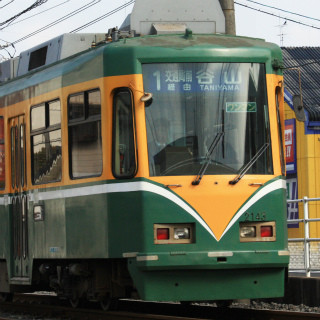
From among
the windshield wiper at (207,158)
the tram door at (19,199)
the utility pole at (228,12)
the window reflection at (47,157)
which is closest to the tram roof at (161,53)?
the window reflection at (47,157)

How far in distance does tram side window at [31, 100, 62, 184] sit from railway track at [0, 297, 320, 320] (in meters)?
1.86

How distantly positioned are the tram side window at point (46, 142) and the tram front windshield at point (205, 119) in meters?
1.80

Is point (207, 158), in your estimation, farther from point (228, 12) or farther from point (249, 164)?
point (228, 12)

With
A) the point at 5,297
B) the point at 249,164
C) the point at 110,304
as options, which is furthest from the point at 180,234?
the point at 5,297

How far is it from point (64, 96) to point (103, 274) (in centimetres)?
227

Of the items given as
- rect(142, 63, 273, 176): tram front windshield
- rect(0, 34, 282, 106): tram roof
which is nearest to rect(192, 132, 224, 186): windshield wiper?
rect(142, 63, 273, 176): tram front windshield

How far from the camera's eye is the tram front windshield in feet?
40.7

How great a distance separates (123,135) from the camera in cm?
1255

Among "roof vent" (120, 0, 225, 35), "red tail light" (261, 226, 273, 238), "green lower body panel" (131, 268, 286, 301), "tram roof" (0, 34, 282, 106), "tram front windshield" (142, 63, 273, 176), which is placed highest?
"roof vent" (120, 0, 225, 35)

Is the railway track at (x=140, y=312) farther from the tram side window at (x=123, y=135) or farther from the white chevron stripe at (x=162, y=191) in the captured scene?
the tram side window at (x=123, y=135)

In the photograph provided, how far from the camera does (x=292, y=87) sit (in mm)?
33719

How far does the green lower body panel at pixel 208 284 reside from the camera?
12.2 meters

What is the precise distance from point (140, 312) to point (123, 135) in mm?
3705

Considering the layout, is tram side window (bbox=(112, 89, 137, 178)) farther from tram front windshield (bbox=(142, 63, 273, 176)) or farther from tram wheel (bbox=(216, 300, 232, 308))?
tram wheel (bbox=(216, 300, 232, 308))
